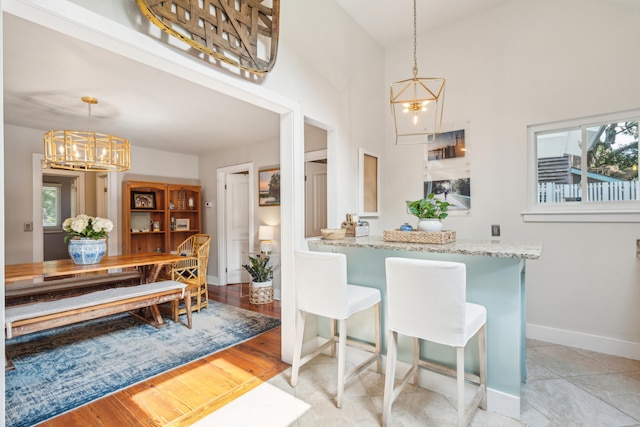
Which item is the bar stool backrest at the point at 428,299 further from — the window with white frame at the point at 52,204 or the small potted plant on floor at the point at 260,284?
the window with white frame at the point at 52,204

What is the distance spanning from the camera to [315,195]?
13.4 ft

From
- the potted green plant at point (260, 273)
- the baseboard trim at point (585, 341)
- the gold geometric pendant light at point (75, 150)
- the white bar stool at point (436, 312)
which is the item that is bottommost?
the baseboard trim at point (585, 341)

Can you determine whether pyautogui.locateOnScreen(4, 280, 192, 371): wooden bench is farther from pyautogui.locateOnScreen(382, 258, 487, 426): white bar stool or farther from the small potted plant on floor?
pyautogui.locateOnScreen(382, 258, 487, 426): white bar stool

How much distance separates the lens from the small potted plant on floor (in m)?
4.19

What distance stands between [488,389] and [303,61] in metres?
2.66

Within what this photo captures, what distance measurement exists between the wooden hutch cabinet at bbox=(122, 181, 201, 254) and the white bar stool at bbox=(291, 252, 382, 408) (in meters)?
3.81

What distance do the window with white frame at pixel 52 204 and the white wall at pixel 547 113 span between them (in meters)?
7.28

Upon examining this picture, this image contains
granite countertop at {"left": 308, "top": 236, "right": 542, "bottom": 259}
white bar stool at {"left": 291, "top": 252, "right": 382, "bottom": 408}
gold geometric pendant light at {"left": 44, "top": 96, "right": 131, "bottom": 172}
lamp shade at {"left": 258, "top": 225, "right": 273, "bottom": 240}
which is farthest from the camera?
lamp shade at {"left": 258, "top": 225, "right": 273, "bottom": 240}

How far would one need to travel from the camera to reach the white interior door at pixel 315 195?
4.05 m

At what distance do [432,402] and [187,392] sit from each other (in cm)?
166

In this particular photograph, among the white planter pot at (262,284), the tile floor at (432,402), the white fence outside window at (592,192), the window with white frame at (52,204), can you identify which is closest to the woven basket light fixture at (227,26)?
the tile floor at (432,402)

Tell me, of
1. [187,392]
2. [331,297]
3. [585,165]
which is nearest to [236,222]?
[187,392]

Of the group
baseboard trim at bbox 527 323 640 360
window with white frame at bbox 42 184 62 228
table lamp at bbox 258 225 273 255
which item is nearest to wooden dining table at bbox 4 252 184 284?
table lamp at bbox 258 225 273 255

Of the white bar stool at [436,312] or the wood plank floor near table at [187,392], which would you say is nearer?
the white bar stool at [436,312]
